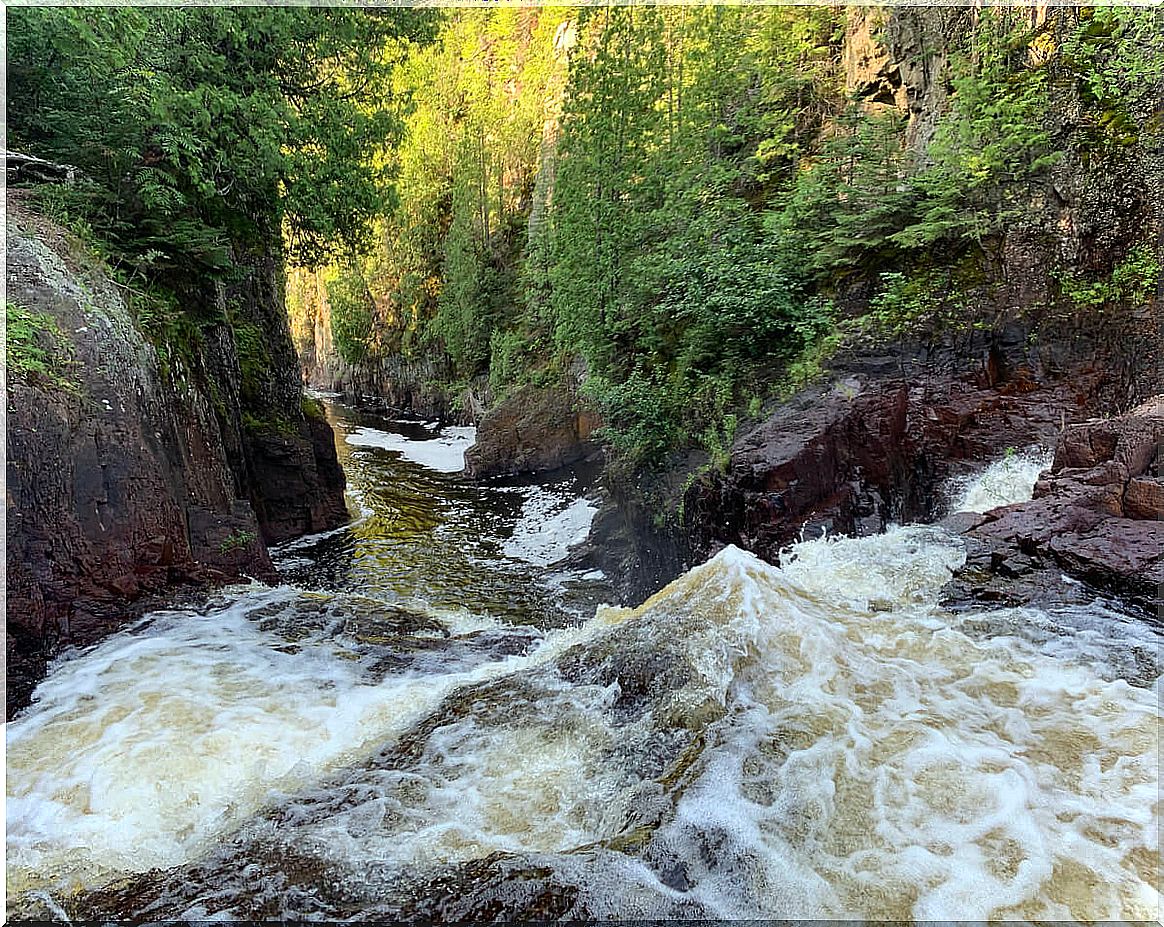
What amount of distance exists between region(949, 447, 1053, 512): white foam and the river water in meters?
2.02

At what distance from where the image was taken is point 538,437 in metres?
17.5

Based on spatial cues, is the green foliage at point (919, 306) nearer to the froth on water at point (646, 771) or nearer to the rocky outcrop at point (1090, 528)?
the rocky outcrop at point (1090, 528)

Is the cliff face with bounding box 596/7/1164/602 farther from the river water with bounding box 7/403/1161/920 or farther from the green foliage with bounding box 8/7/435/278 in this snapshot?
the green foliage with bounding box 8/7/435/278

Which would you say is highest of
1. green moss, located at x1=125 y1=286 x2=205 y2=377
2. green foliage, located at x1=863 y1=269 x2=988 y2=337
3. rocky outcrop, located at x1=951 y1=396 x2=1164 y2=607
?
green moss, located at x1=125 y1=286 x2=205 y2=377

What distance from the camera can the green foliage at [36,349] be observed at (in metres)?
5.34

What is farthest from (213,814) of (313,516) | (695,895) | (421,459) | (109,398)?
(421,459)

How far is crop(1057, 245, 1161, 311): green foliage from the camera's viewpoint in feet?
26.2

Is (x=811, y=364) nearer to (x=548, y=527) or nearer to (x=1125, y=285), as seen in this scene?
(x=1125, y=285)

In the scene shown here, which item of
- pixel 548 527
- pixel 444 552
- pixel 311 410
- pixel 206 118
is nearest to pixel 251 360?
pixel 311 410

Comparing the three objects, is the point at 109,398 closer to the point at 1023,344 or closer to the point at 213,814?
the point at 213,814

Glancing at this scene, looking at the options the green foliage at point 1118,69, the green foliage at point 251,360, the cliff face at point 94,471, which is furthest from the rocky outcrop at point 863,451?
the green foliage at point 251,360

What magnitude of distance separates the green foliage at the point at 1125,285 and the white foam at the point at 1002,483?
2.11 m

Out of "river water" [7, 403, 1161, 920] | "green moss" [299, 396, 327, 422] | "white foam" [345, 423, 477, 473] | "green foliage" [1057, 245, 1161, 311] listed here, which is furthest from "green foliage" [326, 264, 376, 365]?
"green foliage" [1057, 245, 1161, 311]

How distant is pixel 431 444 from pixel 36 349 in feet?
60.6
